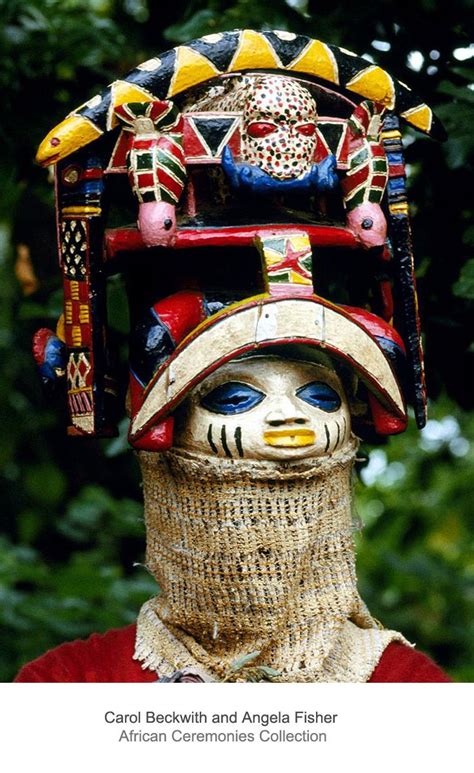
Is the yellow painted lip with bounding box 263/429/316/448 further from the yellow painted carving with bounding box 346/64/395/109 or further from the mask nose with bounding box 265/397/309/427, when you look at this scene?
the yellow painted carving with bounding box 346/64/395/109

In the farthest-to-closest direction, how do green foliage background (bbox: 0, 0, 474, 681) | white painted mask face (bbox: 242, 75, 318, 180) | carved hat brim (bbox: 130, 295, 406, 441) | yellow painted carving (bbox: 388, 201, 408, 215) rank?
green foliage background (bbox: 0, 0, 474, 681) → yellow painted carving (bbox: 388, 201, 408, 215) → white painted mask face (bbox: 242, 75, 318, 180) → carved hat brim (bbox: 130, 295, 406, 441)

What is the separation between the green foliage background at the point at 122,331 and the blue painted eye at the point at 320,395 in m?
0.51

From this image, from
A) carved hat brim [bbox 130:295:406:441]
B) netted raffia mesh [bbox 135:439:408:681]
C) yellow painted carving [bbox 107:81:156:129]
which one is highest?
yellow painted carving [bbox 107:81:156:129]

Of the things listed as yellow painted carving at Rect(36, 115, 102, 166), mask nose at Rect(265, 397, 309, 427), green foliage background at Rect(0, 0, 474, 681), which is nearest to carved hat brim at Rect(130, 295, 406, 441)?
mask nose at Rect(265, 397, 309, 427)

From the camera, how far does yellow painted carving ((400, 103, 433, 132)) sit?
2543mm

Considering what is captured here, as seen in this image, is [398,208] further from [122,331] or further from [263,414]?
[122,331]

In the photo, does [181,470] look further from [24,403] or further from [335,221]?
[24,403]

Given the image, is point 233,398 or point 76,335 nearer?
point 233,398

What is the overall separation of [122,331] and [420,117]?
1.00 meters

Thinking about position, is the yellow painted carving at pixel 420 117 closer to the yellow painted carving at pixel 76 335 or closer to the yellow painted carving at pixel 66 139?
the yellow painted carving at pixel 66 139

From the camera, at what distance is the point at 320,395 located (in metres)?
2.44

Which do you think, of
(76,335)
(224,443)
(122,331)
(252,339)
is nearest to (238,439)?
(224,443)

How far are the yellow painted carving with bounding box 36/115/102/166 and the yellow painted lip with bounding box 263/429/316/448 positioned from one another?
1.94 ft
